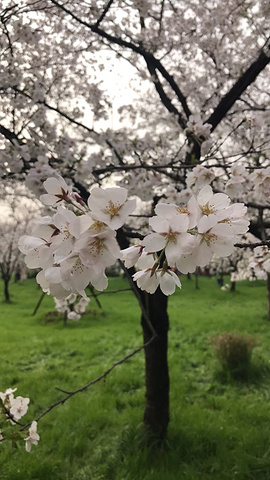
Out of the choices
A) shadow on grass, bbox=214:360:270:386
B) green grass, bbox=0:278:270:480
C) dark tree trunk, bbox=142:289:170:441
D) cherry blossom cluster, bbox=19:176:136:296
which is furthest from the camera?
shadow on grass, bbox=214:360:270:386

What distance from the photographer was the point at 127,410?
13.9 feet

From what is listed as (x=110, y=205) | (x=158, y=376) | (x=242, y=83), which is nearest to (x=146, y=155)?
(x=242, y=83)

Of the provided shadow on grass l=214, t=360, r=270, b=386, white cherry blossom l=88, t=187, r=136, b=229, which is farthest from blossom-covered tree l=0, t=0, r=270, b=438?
shadow on grass l=214, t=360, r=270, b=386

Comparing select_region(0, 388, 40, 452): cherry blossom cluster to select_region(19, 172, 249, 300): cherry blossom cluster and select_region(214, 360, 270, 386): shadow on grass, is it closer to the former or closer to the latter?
select_region(19, 172, 249, 300): cherry blossom cluster

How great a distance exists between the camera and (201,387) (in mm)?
5156

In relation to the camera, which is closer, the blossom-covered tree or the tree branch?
the blossom-covered tree

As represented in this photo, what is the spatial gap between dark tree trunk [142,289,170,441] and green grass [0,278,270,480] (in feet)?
0.52

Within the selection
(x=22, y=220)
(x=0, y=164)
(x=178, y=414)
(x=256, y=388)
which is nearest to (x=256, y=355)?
(x=256, y=388)

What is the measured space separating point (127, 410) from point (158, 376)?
86 cm

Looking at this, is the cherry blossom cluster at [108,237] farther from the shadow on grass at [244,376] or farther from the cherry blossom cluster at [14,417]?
the shadow on grass at [244,376]

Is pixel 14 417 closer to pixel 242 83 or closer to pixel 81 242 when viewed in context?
pixel 81 242

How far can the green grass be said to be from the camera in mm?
3246

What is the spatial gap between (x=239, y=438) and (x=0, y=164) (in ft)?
12.1

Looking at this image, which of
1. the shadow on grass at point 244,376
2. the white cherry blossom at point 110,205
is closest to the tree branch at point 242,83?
the white cherry blossom at point 110,205
